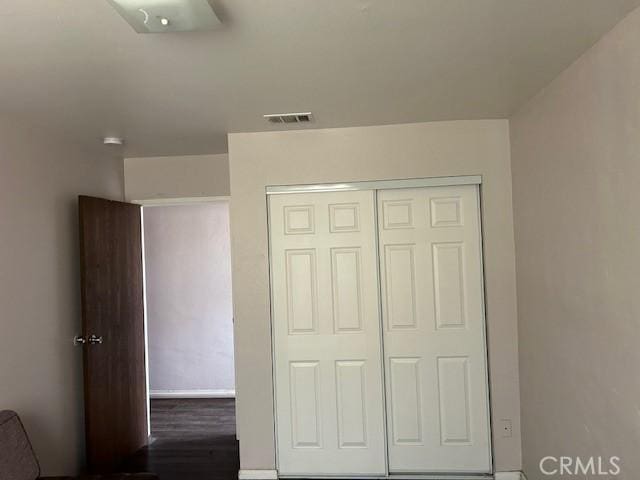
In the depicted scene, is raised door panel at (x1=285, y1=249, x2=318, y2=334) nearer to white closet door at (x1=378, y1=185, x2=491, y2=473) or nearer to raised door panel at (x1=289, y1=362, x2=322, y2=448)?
raised door panel at (x1=289, y1=362, x2=322, y2=448)

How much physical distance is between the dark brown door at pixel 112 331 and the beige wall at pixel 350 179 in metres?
1.00

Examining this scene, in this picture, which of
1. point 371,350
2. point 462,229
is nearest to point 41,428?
point 371,350

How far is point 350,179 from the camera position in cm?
343

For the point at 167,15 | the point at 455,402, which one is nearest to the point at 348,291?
the point at 455,402

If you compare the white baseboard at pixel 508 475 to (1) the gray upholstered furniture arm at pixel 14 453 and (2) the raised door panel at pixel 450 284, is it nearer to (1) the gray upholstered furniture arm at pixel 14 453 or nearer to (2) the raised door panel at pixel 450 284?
(2) the raised door panel at pixel 450 284

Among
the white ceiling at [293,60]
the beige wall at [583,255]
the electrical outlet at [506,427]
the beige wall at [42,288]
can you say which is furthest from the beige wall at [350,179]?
the beige wall at [42,288]

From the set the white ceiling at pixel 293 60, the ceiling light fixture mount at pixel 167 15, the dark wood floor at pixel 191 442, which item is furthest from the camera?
the dark wood floor at pixel 191 442

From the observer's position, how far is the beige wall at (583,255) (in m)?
1.92

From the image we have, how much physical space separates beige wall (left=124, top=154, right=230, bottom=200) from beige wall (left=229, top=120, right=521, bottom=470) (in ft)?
2.62

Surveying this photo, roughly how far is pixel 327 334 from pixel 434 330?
2.36ft

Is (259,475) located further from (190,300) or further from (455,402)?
(190,300)

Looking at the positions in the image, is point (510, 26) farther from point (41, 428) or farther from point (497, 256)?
point (41, 428)

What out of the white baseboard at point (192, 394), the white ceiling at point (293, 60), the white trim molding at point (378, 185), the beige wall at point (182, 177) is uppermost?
the white ceiling at point (293, 60)

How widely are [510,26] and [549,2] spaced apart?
193 millimetres
